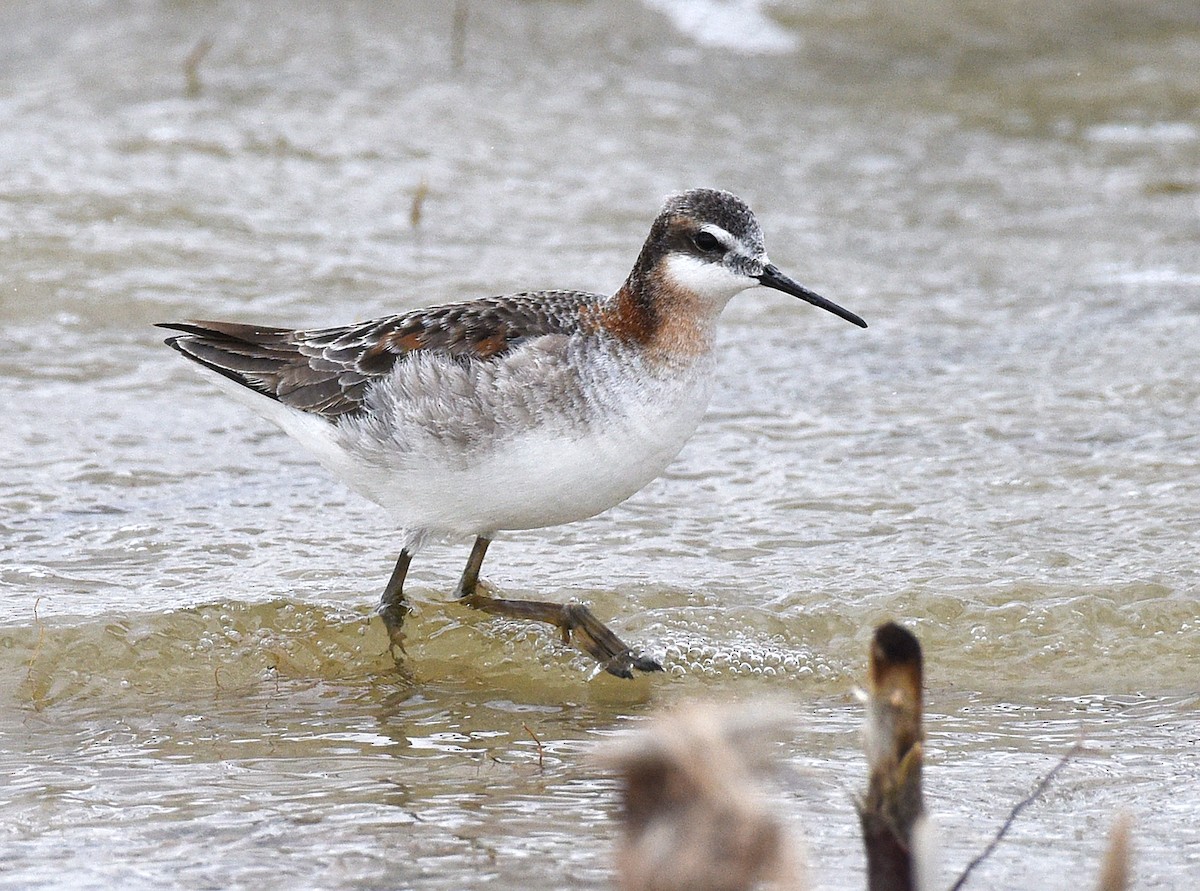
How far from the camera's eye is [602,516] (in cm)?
830

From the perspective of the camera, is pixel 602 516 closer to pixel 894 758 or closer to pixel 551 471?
pixel 551 471

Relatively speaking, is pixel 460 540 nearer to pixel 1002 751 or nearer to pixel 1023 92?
pixel 1002 751

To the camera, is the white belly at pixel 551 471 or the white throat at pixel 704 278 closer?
the white belly at pixel 551 471

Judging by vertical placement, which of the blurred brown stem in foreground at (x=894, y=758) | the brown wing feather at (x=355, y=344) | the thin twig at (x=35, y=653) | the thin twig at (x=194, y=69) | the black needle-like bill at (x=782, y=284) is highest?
the thin twig at (x=194, y=69)

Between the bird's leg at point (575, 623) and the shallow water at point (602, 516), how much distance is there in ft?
0.39

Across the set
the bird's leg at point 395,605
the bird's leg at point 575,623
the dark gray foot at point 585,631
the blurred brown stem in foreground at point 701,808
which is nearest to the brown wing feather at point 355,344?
the bird's leg at point 395,605

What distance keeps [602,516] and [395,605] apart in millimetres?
1502

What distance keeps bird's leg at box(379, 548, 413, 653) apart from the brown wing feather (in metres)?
0.67

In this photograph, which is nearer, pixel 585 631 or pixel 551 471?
pixel 551 471

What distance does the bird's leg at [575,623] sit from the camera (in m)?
6.78

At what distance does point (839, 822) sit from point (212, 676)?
2.69 meters

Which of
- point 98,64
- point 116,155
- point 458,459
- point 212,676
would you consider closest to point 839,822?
point 458,459

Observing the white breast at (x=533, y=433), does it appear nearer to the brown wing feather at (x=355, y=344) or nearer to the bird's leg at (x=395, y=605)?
the brown wing feather at (x=355, y=344)

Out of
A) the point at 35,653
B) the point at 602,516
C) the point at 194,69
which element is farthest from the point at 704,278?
the point at 194,69
